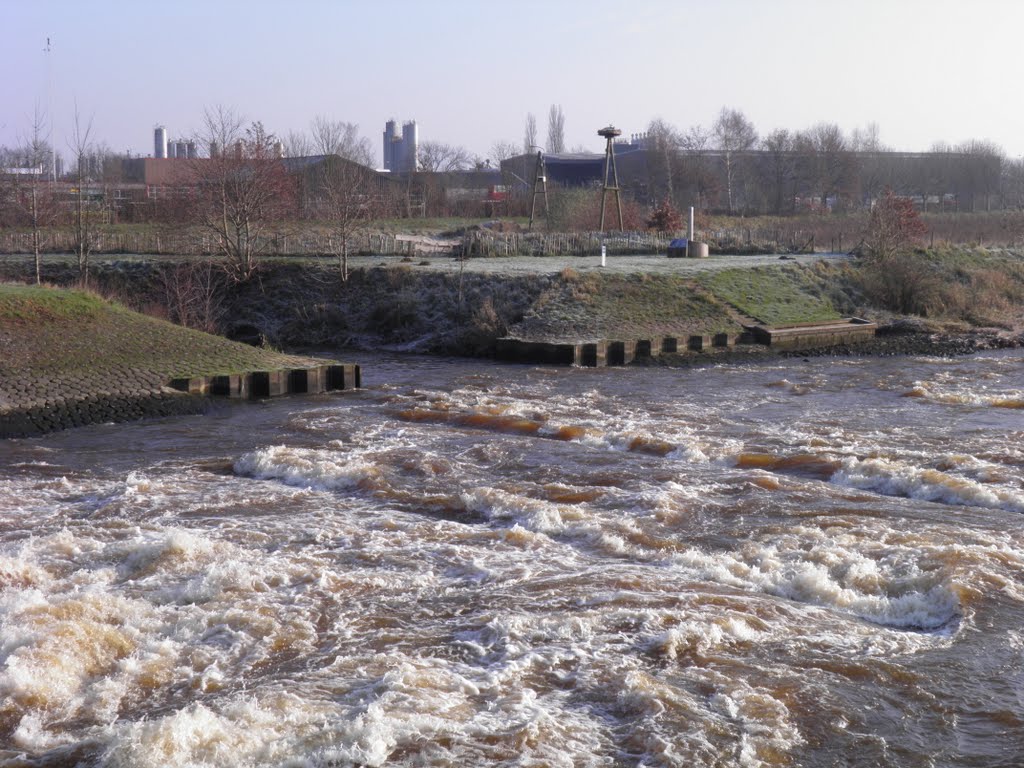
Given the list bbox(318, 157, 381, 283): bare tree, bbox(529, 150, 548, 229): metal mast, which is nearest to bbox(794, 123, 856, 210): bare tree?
bbox(529, 150, 548, 229): metal mast

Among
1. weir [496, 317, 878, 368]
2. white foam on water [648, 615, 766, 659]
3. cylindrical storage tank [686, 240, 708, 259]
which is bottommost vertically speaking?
white foam on water [648, 615, 766, 659]

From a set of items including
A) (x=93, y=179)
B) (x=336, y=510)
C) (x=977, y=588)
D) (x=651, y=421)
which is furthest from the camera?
(x=93, y=179)

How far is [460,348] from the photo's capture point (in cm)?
3155

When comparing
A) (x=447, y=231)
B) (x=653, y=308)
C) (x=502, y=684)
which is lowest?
(x=502, y=684)

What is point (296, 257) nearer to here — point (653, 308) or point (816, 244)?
point (653, 308)

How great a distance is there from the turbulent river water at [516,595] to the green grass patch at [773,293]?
15.0 metres

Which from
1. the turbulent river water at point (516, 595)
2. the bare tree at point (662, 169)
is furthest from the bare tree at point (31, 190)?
the bare tree at point (662, 169)

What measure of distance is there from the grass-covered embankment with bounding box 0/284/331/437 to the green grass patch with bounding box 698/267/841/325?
52.1 ft

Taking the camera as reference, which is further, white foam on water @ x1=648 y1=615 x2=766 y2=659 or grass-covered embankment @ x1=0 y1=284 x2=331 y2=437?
grass-covered embankment @ x1=0 y1=284 x2=331 y2=437

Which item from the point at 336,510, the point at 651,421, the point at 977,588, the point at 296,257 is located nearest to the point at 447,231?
the point at 296,257

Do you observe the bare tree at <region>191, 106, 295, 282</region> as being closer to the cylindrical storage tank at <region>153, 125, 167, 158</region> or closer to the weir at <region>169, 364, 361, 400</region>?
the weir at <region>169, 364, 361, 400</region>

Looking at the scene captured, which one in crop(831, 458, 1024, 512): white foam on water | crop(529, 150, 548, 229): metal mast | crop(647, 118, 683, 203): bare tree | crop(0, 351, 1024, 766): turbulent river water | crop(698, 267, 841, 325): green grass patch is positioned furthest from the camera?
crop(647, 118, 683, 203): bare tree

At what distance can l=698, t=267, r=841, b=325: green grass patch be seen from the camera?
35031 mm

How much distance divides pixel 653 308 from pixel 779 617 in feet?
76.0
